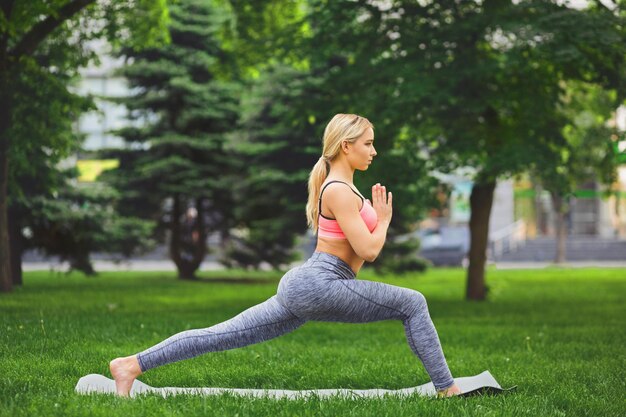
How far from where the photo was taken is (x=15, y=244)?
61.7 feet

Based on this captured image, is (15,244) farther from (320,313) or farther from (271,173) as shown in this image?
(320,313)

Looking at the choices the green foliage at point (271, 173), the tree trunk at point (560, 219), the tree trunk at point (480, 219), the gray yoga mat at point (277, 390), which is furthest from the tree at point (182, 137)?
the gray yoga mat at point (277, 390)

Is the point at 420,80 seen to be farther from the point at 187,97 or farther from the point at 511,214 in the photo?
the point at 511,214

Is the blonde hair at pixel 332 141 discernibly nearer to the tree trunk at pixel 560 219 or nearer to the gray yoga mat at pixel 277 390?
the gray yoga mat at pixel 277 390

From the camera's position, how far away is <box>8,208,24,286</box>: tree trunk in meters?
18.7

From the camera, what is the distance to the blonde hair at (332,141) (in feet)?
16.3

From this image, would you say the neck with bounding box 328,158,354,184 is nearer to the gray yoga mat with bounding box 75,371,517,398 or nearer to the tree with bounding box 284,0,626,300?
the gray yoga mat with bounding box 75,371,517,398

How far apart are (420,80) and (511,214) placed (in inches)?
1528

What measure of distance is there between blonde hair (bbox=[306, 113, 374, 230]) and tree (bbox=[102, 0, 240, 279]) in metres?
19.5

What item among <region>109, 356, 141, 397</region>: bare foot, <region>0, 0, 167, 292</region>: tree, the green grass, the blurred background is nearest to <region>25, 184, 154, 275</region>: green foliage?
the blurred background

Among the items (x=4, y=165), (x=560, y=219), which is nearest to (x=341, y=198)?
(x=4, y=165)

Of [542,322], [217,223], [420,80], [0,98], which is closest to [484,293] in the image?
[542,322]

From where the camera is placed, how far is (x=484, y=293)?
17.0m

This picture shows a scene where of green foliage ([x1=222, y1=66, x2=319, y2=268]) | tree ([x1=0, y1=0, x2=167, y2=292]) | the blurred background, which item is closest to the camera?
tree ([x1=0, y1=0, x2=167, y2=292])
